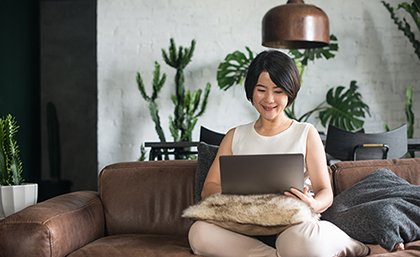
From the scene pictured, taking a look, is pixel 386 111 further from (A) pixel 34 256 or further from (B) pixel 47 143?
(A) pixel 34 256

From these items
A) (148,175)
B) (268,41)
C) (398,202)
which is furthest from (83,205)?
(268,41)

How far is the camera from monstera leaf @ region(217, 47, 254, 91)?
6254 millimetres

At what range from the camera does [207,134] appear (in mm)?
3873

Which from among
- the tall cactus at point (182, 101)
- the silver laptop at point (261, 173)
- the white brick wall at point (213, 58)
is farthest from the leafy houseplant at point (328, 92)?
the silver laptop at point (261, 173)

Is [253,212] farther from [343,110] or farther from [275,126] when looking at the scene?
[343,110]

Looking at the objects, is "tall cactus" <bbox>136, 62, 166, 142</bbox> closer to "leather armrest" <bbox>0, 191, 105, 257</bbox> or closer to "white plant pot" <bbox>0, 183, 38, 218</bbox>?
"white plant pot" <bbox>0, 183, 38, 218</bbox>

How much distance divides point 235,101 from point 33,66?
6.20ft

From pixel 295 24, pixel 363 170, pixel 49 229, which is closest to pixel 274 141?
pixel 363 170

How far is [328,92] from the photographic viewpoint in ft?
21.5

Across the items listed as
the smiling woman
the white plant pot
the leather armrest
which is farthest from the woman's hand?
the white plant pot

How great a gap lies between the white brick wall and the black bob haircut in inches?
146

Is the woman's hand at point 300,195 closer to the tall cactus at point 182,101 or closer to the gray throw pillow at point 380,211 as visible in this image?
the gray throw pillow at point 380,211

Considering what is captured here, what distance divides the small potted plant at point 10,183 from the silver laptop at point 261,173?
115 cm

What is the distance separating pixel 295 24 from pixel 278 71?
1333 mm
